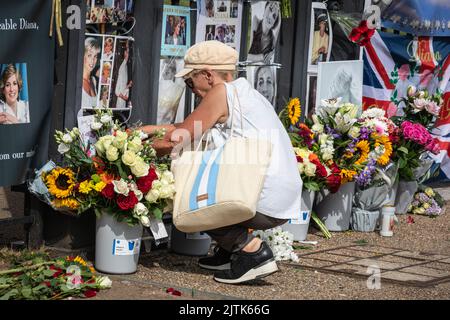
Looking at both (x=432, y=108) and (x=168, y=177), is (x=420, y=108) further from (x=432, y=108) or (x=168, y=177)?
(x=168, y=177)

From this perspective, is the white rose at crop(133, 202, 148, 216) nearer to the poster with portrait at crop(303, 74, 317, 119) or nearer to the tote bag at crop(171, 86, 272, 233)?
the tote bag at crop(171, 86, 272, 233)

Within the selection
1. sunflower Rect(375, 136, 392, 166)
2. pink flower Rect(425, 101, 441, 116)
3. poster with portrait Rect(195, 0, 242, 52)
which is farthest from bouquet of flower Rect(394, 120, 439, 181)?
poster with portrait Rect(195, 0, 242, 52)

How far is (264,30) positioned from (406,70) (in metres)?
2.65

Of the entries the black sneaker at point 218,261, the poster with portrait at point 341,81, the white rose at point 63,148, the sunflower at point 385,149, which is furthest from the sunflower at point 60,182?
the poster with portrait at point 341,81

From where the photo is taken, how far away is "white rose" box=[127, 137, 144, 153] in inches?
231

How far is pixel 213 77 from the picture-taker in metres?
6.03

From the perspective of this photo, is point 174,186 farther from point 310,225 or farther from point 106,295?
point 310,225

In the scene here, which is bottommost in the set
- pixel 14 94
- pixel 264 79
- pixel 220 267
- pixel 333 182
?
pixel 220 267

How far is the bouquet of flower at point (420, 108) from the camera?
926 centimetres

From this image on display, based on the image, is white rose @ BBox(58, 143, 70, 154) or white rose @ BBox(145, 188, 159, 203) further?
white rose @ BBox(58, 143, 70, 154)

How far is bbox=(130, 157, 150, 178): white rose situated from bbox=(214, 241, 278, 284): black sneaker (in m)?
0.79

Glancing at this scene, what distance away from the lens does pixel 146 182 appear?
19.4 ft

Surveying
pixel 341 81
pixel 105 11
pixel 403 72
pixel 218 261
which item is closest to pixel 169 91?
pixel 105 11

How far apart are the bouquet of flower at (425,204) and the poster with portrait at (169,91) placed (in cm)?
321
